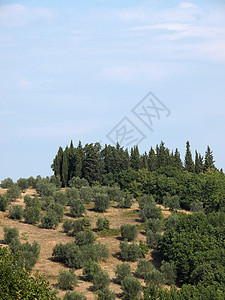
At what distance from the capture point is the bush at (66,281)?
104 feet

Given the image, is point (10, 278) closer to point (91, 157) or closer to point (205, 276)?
point (205, 276)

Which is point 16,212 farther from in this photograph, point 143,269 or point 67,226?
point 143,269

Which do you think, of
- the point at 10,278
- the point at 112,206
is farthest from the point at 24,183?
the point at 10,278

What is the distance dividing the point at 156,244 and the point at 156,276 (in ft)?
33.7

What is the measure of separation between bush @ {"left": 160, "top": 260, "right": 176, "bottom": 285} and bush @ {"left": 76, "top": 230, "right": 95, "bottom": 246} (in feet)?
24.0

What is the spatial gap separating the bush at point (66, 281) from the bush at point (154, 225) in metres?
16.3

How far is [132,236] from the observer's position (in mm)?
44844

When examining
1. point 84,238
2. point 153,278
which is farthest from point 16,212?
point 153,278

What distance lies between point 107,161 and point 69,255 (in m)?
50.1

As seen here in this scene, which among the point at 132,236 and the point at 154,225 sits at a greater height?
the point at 154,225

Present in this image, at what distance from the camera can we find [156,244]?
4450cm

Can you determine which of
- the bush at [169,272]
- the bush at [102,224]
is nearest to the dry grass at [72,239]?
the bush at [102,224]

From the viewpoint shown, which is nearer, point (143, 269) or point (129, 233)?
point (143, 269)

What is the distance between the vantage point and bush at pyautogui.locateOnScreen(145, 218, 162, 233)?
47219 millimetres
